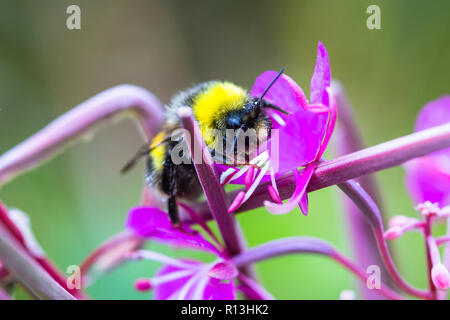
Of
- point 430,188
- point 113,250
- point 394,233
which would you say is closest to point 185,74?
point 113,250

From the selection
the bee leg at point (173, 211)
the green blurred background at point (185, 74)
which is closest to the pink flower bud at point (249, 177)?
the bee leg at point (173, 211)

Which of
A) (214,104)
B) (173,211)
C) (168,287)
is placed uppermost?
(214,104)

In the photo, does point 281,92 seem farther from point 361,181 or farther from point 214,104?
point 361,181

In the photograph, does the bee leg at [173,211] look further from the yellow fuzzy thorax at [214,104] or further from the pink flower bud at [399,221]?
the pink flower bud at [399,221]

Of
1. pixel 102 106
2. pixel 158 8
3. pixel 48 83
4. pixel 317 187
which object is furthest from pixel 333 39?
pixel 317 187

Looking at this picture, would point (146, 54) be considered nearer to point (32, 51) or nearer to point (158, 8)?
point (158, 8)

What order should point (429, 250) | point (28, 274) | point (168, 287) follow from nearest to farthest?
point (28, 274)
point (429, 250)
point (168, 287)

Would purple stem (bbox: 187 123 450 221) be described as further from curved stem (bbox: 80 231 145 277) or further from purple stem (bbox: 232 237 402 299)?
curved stem (bbox: 80 231 145 277)

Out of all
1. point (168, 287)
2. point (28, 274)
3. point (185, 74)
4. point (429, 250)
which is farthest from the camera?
point (185, 74)
